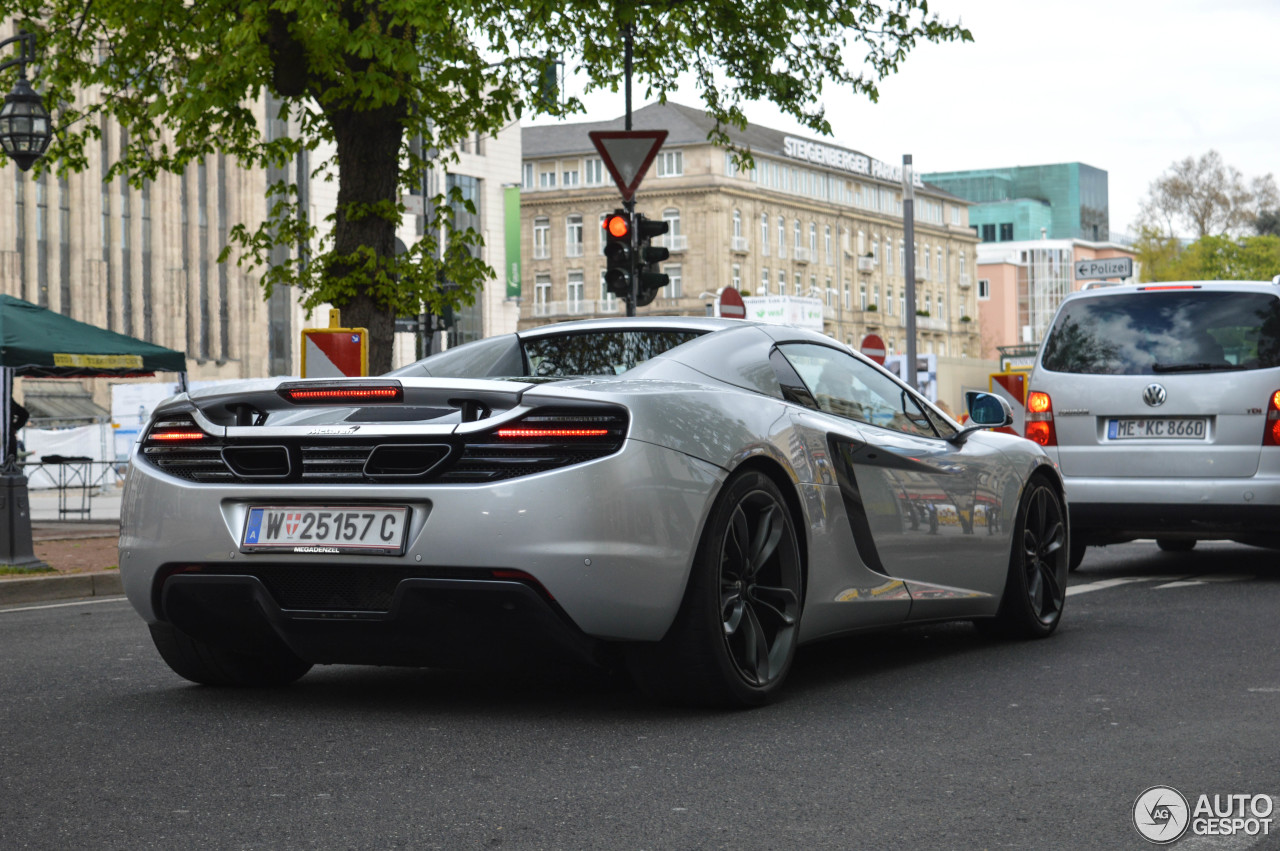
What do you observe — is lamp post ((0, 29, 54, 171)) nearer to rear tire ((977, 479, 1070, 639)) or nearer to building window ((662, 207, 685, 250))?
rear tire ((977, 479, 1070, 639))

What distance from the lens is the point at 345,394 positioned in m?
5.06

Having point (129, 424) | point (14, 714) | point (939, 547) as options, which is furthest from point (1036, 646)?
point (129, 424)

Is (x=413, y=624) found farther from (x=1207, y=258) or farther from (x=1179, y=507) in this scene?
(x=1207, y=258)

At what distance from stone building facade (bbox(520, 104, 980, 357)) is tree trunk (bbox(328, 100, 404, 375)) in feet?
268

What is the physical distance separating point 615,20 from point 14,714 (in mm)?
12386

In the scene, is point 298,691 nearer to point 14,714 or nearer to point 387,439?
point 14,714

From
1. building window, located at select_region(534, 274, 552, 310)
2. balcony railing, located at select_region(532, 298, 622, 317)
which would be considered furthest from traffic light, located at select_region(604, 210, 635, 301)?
building window, located at select_region(534, 274, 552, 310)

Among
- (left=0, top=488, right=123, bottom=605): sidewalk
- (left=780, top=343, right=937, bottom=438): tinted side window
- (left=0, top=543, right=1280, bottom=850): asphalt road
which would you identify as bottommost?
(left=0, top=488, right=123, bottom=605): sidewalk

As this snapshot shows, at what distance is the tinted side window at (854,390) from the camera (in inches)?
237

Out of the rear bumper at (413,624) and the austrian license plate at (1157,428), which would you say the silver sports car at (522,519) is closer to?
the rear bumper at (413,624)

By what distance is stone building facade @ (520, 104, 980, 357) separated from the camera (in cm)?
10431

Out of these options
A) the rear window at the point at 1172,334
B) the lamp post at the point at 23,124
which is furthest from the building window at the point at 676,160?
the rear window at the point at 1172,334

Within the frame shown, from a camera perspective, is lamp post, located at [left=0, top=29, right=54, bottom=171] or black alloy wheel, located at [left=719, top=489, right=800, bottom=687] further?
lamp post, located at [left=0, top=29, right=54, bottom=171]

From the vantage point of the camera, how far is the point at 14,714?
5.36m
